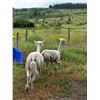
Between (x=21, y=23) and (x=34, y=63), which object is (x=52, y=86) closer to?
(x=34, y=63)

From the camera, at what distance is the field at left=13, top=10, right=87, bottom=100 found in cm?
185

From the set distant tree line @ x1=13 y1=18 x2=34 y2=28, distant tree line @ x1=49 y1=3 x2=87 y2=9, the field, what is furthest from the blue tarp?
distant tree line @ x1=49 y1=3 x2=87 y2=9

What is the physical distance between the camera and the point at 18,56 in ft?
6.16

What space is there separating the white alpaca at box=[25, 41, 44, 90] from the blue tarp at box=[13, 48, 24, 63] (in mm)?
36

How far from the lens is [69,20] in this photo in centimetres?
188

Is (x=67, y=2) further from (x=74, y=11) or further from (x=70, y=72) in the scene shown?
(x=70, y=72)

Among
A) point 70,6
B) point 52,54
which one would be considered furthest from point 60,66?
point 70,6

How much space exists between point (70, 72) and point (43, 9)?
0.40m

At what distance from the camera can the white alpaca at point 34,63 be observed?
1.88 meters

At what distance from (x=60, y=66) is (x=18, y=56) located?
249 mm

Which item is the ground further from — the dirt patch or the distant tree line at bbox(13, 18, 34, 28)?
the distant tree line at bbox(13, 18, 34, 28)

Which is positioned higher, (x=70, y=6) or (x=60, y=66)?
(x=70, y=6)

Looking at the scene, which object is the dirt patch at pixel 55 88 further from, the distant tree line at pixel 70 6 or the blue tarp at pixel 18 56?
the distant tree line at pixel 70 6
